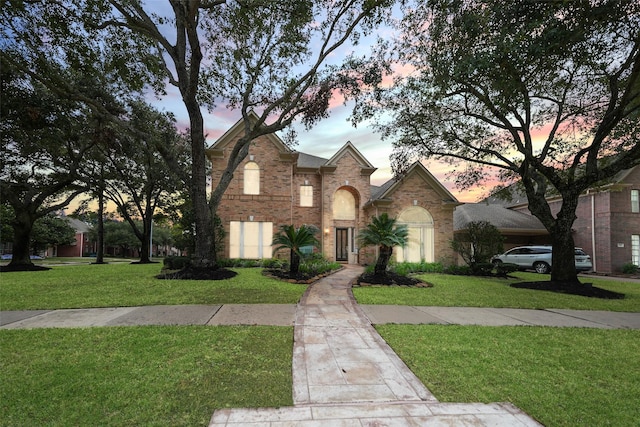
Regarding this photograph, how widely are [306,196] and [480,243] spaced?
417 inches

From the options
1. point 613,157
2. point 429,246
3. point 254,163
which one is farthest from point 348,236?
point 613,157

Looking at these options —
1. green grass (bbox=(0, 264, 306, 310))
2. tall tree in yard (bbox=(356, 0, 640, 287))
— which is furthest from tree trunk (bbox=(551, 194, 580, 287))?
green grass (bbox=(0, 264, 306, 310))

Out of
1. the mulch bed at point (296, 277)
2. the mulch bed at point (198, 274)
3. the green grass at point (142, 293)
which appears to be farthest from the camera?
the mulch bed at point (198, 274)

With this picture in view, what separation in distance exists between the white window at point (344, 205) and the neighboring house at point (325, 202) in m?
0.07

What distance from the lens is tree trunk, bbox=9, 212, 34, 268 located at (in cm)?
1680

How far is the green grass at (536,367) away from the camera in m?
3.09

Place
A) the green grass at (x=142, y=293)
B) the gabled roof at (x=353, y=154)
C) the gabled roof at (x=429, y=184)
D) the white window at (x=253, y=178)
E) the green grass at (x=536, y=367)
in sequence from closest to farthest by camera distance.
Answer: the green grass at (x=536, y=367) → the green grass at (x=142, y=293) → the white window at (x=253, y=178) → the gabled roof at (x=429, y=184) → the gabled roof at (x=353, y=154)

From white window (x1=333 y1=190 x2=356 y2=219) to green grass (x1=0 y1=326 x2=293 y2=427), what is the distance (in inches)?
619

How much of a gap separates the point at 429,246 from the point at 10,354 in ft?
62.7

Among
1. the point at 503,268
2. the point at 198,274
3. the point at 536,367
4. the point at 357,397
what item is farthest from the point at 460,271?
the point at 357,397

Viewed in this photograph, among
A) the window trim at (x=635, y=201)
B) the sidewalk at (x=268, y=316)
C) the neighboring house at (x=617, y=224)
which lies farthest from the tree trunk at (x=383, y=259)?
the window trim at (x=635, y=201)

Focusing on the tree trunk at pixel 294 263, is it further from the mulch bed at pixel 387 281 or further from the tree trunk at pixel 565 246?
the tree trunk at pixel 565 246

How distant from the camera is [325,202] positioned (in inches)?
788

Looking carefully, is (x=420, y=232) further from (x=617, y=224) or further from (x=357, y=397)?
(x=357, y=397)
